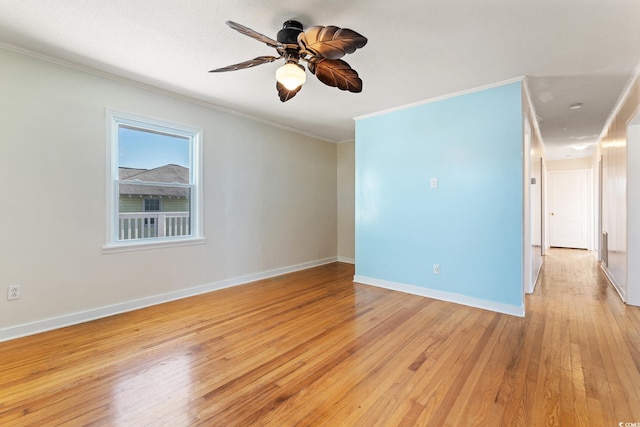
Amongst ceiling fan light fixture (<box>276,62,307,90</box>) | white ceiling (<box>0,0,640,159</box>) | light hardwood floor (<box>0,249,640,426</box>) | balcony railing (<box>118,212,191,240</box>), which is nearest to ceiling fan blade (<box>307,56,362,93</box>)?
ceiling fan light fixture (<box>276,62,307,90</box>)

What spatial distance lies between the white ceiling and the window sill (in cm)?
179

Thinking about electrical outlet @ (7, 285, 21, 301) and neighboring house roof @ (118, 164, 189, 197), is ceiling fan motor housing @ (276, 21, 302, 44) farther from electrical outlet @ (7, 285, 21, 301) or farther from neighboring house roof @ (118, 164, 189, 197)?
electrical outlet @ (7, 285, 21, 301)

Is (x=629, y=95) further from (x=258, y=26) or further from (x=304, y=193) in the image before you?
(x=304, y=193)

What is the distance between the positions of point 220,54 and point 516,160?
308cm

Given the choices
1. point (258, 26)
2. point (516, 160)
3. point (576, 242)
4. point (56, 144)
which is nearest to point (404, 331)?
point (516, 160)

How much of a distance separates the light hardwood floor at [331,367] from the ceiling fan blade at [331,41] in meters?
2.15

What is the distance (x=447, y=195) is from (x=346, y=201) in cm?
270

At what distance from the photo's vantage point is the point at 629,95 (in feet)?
10.7

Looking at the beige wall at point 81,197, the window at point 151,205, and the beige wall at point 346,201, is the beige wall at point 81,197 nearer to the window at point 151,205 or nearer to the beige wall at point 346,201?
the window at point 151,205

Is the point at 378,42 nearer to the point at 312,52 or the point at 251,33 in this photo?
the point at 312,52

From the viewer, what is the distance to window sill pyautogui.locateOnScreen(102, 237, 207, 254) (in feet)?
10.0

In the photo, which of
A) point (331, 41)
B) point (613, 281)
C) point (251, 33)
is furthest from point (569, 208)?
point (251, 33)

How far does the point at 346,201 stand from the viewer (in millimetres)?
6035

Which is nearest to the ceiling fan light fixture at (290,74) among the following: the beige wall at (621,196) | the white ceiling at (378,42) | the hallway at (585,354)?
the white ceiling at (378,42)
